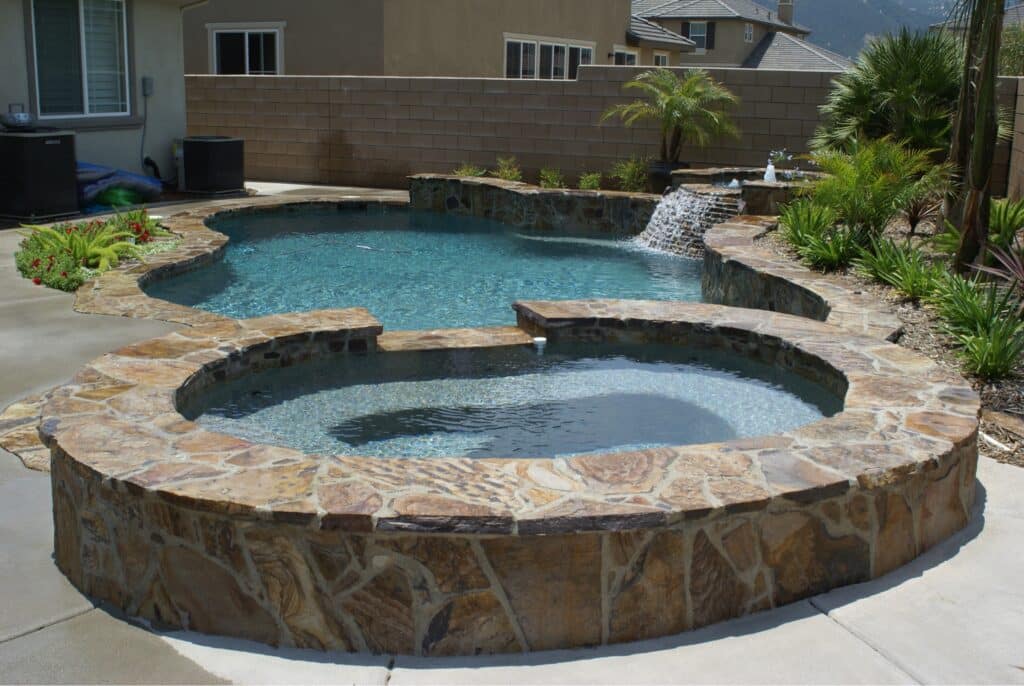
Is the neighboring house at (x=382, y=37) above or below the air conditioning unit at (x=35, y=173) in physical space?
above

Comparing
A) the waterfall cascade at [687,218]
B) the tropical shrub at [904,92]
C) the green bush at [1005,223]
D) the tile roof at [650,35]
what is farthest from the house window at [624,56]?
the green bush at [1005,223]

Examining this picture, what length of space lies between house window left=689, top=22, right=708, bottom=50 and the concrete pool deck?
40.7 m

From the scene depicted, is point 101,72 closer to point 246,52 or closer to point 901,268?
→ point 246,52

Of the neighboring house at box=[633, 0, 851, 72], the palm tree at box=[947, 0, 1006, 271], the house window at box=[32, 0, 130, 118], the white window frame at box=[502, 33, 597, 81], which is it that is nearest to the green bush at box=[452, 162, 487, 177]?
the house window at box=[32, 0, 130, 118]

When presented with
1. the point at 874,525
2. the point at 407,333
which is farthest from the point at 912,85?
the point at 874,525

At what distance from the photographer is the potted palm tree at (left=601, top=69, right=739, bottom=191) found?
15.0 meters

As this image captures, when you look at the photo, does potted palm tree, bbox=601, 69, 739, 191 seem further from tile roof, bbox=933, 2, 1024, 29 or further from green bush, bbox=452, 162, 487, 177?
tile roof, bbox=933, 2, 1024, 29

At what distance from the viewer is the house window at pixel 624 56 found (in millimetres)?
27081

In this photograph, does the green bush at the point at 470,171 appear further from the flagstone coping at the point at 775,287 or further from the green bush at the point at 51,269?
the green bush at the point at 51,269

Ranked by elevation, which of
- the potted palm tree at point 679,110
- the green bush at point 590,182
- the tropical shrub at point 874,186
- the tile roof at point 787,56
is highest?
the tile roof at point 787,56

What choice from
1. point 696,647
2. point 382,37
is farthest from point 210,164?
point 696,647

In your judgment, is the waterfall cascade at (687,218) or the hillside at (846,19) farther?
the hillside at (846,19)

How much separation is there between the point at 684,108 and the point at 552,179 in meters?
2.55

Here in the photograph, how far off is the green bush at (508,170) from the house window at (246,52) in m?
7.10
